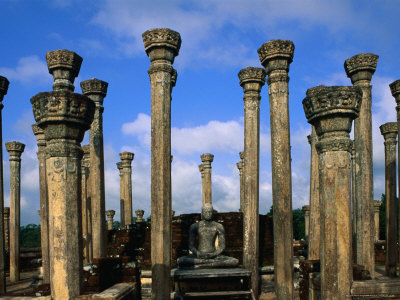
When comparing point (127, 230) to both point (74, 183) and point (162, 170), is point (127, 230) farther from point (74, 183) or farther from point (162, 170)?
point (74, 183)

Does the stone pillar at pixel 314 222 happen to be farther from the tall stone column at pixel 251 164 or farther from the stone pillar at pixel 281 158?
the stone pillar at pixel 281 158

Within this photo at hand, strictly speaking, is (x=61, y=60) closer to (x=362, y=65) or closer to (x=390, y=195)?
(x=362, y=65)

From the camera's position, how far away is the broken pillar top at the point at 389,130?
13863 millimetres

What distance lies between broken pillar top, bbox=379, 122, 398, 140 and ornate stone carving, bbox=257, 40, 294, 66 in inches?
258

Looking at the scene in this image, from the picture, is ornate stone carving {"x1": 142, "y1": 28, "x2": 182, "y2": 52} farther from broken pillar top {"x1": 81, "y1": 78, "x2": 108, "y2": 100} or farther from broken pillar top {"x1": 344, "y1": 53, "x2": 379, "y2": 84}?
broken pillar top {"x1": 344, "y1": 53, "x2": 379, "y2": 84}

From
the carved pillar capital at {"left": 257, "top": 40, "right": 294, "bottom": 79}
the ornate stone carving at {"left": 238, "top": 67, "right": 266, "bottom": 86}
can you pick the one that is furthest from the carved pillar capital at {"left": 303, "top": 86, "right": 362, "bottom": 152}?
the ornate stone carving at {"left": 238, "top": 67, "right": 266, "bottom": 86}

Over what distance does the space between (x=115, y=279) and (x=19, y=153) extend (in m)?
9.47

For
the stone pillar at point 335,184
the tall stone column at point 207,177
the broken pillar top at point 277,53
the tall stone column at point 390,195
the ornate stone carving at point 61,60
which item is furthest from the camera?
the tall stone column at point 207,177

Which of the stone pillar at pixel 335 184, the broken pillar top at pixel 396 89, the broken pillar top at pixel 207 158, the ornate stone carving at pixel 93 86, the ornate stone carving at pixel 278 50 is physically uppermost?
the ornate stone carving at pixel 278 50

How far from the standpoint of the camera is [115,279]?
29.4 ft

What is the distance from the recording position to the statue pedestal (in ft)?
31.4

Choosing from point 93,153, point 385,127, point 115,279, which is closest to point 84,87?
point 93,153

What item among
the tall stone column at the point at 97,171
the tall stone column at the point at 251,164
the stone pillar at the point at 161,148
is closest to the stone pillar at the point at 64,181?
the stone pillar at the point at 161,148

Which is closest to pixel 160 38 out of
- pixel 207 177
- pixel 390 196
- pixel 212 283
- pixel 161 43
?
pixel 161 43
